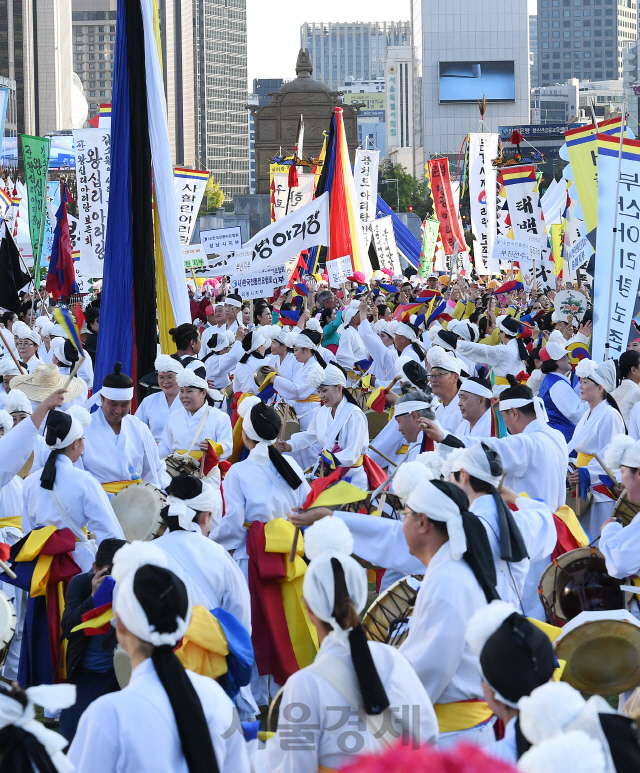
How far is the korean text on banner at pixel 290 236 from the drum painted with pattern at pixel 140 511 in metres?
6.47

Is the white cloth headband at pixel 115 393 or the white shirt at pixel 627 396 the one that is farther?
the white shirt at pixel 627 396

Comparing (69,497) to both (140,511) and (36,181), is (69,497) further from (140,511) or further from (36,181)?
(36,181)

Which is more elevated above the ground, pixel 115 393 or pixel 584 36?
pixel 584 36

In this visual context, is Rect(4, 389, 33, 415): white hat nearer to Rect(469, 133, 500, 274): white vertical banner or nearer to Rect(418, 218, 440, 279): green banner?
Rect(469, 133, 500, 274): white vertical banner

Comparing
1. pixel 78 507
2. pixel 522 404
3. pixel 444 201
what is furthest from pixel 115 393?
pixel 444 201

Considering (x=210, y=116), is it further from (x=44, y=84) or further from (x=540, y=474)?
(x=540, y=474)

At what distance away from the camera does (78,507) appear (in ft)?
16.3

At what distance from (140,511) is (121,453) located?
772 mm

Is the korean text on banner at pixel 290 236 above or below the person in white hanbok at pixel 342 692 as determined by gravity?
above

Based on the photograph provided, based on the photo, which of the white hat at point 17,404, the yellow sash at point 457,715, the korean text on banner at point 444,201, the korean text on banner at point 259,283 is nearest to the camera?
the yellow sash at point 457,715

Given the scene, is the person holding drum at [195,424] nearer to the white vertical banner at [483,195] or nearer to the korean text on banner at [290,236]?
the korean text on banner at [290,236]

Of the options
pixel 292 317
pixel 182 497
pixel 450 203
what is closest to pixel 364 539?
pixel 182 497

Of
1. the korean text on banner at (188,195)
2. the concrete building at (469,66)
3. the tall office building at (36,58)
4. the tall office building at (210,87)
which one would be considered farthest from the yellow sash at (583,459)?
the tall office building at (210,87)

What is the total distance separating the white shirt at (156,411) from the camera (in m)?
7.61
